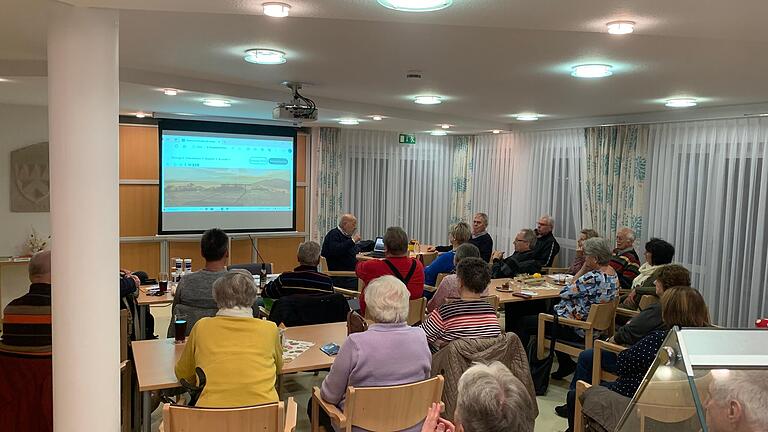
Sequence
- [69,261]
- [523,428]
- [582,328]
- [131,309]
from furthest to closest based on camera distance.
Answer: [582,328] → [131,309] → [69,261] → [523,428]

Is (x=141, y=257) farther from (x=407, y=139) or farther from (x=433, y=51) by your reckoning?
(x=433, y=51)

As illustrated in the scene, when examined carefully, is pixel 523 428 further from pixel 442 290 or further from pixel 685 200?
pixel 685 200

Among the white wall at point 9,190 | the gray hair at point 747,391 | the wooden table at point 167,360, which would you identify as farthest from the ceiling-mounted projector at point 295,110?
the gray hair at point 747,391

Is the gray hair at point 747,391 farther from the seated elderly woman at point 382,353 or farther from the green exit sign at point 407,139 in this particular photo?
the green exit sign at point 407,139

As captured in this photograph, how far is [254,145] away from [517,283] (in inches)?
172

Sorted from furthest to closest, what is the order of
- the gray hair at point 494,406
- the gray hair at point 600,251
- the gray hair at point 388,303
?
the gray hair at point 600,251 < the gray hair at point 388,303 < the gray hair at point 494,406

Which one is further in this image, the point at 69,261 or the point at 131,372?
the point at 131,372

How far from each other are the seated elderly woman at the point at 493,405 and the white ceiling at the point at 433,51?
1438mm

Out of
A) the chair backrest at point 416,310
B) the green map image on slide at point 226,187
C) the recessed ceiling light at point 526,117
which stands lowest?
the chair backrest at point 416,310

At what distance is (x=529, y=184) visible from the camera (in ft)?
28.3

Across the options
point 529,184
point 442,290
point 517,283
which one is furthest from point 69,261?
point 529,184

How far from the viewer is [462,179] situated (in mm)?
9891

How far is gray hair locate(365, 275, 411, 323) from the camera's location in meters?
2.86

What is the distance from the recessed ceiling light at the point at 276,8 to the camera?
2496mm
